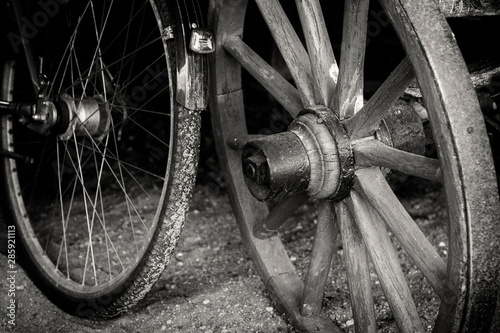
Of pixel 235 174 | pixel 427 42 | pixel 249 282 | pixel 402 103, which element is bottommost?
pixel 249 282

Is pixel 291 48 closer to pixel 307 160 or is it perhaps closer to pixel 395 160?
pixel 307 160

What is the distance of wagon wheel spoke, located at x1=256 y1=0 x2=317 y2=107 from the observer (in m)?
1.81

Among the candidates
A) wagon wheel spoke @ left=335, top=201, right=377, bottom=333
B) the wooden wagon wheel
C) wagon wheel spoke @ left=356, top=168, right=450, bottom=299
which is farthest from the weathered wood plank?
wagon wheel spoke @ left=356, top=168, right=450, bottom=299

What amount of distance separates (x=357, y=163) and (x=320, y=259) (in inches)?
15.7

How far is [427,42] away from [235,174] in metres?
1.02

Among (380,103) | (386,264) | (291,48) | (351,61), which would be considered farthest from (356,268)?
(291,48)

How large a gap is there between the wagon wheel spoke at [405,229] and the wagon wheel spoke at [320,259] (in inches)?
8.2

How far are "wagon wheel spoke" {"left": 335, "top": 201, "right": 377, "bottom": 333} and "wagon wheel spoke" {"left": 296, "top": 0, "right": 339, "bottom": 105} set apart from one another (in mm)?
358

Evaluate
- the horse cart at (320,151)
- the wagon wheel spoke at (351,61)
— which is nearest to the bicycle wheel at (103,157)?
the horse cart at (320,151)

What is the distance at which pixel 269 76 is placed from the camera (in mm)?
1980

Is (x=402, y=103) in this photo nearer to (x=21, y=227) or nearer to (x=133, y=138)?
(x=21, y=227)

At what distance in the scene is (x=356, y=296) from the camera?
5.66 feet

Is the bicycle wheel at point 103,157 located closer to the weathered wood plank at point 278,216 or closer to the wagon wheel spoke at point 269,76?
the wagon wheel spoke at point 269,76

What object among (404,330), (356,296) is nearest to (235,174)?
(356,296)
